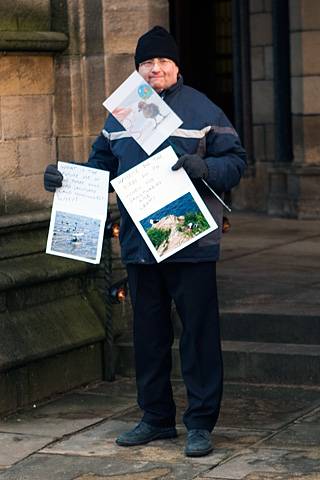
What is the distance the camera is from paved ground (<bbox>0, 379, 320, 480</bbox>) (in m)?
7.35

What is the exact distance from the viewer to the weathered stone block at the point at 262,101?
15969mm

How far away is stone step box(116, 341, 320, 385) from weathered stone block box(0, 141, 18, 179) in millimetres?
1443

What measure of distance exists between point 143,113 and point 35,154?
182 cm

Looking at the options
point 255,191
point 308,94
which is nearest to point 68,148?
point 308,94

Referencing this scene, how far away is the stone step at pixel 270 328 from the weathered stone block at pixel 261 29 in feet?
22.0

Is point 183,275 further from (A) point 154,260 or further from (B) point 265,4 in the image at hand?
(B) point 265,4

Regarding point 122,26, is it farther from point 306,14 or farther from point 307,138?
point 307,138

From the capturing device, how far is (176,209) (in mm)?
7586

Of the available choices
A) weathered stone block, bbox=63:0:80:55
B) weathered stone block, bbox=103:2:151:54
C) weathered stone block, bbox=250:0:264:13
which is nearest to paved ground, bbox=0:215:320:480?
weathered stone block, bbox=103:2:151:54

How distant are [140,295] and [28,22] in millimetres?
2204

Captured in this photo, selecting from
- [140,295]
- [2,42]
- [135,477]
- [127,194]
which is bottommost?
[135,477]

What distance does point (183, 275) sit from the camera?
768 centimetres

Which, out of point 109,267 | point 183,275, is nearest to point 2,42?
point 109,267

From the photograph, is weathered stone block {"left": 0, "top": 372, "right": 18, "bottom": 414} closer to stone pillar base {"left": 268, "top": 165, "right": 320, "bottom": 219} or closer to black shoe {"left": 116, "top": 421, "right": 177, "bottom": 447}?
black shoe {"left": 116, "top": 421, "right": 177, "bottom": 447}
